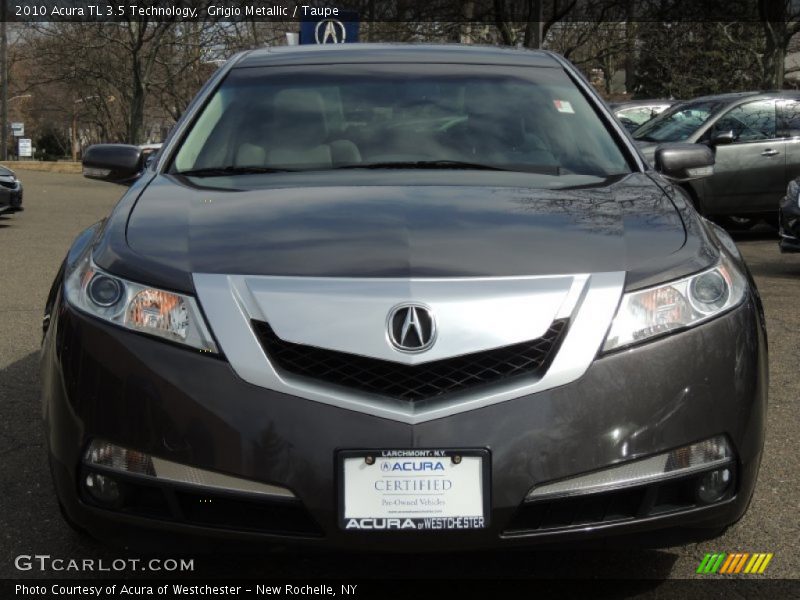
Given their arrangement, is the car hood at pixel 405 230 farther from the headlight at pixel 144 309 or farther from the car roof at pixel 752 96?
the car roof at pixel 752 96

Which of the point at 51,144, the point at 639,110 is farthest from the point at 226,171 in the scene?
the point at 51,144

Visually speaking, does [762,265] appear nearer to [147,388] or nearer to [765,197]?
[765,197]

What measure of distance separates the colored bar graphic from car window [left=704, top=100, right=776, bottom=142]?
972cm

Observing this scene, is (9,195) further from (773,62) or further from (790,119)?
(773,62)

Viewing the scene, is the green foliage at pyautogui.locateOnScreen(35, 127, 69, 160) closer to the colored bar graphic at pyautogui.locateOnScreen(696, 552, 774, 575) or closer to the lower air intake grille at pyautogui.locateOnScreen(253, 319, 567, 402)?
the colored bar graphic at pyautogui.locateOnScreen(696, 552, 774, 575)

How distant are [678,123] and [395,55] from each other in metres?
9.29

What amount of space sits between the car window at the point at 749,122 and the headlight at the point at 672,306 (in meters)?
10.1

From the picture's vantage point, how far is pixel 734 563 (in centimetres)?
331

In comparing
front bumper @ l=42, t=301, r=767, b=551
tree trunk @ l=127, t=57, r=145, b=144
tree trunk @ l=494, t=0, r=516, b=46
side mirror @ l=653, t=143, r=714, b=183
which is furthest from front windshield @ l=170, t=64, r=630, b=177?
tree trunk @ l=127, t=57, r=145, b=144

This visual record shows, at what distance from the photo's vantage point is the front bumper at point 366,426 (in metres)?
2.50

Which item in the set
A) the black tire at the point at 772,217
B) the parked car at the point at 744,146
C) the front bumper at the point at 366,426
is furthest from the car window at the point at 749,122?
the front bumper at the point at 366,426

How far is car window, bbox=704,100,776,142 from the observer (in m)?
12.6

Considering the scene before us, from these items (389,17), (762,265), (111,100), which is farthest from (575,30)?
(111,100)

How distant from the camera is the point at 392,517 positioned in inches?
99.5
